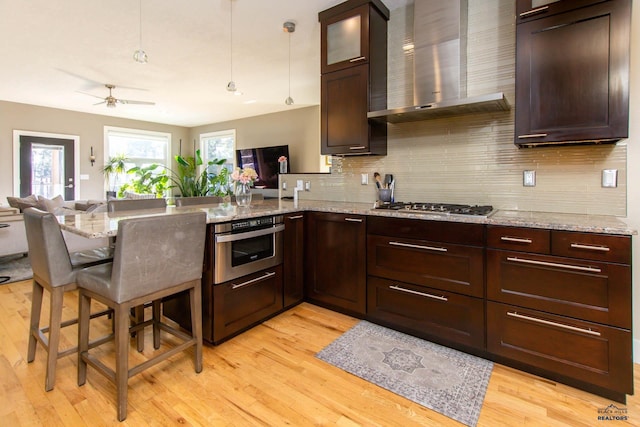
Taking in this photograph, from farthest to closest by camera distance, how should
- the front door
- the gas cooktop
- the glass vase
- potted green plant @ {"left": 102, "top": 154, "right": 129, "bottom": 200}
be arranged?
potted green plant @ {"left": 102, "top": 154, "right": 129, "bottom": 200} < the front door < the glass vase < the gas cooktop

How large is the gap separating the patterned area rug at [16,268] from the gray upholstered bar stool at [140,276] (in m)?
2.85

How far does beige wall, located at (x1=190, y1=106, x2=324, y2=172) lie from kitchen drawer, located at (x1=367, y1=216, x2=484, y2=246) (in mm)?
4618

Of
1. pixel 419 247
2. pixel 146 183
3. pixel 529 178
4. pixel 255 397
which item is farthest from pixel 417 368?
pixel 146 183

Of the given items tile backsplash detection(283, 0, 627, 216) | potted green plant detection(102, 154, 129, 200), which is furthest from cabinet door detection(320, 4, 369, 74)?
potted green plant detection(102, 154, 129, 200)

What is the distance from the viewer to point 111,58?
4137mm

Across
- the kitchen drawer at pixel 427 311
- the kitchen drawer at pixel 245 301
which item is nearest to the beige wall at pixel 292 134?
the kitchen drawer at pixel 245 301

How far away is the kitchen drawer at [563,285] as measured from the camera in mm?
1645

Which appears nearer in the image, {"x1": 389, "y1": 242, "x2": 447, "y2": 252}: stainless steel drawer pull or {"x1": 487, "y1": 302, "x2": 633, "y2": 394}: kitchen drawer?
{"x1": 487, "y1": 302, "x2": 633, "y2": 394}: kitchen drawer

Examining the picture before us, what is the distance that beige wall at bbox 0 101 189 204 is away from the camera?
620 centimetres

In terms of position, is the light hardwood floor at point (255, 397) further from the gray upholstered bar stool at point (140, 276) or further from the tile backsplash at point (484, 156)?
the tile backsplash at point (484, 156)

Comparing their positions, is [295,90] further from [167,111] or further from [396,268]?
[396,268]

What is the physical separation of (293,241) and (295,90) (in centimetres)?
377

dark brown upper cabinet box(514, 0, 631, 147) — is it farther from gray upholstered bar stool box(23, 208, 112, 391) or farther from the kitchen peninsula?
gray upholstered bar stool box(23, 208, 112, 391)

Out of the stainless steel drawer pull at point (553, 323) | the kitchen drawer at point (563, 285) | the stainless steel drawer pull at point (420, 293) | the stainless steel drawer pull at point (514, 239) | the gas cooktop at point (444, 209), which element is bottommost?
the stainless steel drawer pull at point (553, 323)
